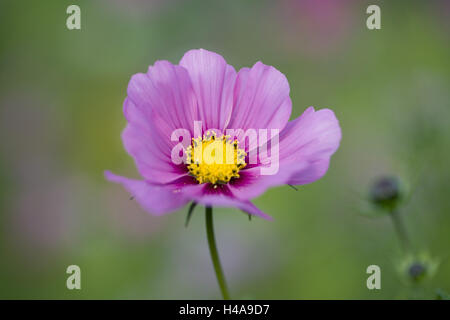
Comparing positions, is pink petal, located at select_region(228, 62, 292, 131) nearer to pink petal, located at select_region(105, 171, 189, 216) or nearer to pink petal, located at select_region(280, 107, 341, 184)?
pink petal, located at select_region(280, 107, 341, 184)

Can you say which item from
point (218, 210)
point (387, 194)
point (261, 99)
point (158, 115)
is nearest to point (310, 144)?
point (261, 99)

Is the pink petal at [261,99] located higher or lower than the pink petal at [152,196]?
higher

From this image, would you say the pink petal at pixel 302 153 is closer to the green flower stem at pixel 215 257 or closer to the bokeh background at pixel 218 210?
the green flower stem at pixel 215 257

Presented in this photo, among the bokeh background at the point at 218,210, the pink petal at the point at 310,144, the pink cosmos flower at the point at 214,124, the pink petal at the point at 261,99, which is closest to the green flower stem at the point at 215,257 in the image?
the pink cosmos flower at the point at 214,124

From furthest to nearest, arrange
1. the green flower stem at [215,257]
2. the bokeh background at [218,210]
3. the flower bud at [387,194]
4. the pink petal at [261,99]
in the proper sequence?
the bokeh background at [218,210], the flower bud at [387,194], the pink petal at [261,99], the green flower stem at [215,257]

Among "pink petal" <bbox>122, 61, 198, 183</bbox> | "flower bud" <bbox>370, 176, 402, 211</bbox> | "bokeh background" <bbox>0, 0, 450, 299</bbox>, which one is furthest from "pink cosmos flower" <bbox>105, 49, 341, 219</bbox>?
"bokeh background" <bbox>0, 0, 450, 299</bbox>

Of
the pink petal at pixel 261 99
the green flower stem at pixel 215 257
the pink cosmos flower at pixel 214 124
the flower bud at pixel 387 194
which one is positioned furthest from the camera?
the flower bud at pixel 387 194

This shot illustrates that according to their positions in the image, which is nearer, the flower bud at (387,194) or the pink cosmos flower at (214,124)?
the pink cosmos flower at (214,124)
